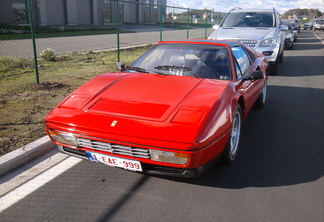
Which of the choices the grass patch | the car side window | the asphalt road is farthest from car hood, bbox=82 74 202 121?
the grass patch

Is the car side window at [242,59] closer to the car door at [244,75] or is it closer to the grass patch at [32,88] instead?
the car door at [244,75]

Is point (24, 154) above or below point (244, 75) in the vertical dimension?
below

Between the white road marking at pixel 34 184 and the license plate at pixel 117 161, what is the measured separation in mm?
632

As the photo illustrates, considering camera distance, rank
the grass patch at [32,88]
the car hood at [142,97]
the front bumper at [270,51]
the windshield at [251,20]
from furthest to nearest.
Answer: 1. the windshield at [251,20]
2. the front bumper at [270,51]
3. the grass patch at [32,88]
4. the car hood at [142,97]

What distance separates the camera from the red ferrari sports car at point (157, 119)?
268 cm

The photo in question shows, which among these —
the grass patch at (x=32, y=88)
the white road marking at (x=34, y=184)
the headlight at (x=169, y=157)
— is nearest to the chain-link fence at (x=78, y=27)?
the grass patch at (x=32, y=88)

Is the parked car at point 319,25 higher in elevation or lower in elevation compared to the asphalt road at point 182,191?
higher

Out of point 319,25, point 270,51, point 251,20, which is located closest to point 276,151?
point 270,51

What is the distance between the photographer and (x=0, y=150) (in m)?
3.65

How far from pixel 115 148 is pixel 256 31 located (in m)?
7.69

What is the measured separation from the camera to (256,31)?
921cm

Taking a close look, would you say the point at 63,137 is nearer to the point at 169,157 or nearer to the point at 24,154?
the point at 24,154

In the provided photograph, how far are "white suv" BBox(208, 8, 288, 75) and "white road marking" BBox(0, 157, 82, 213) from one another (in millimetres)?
6703

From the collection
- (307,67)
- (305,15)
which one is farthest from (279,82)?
(305,15)
